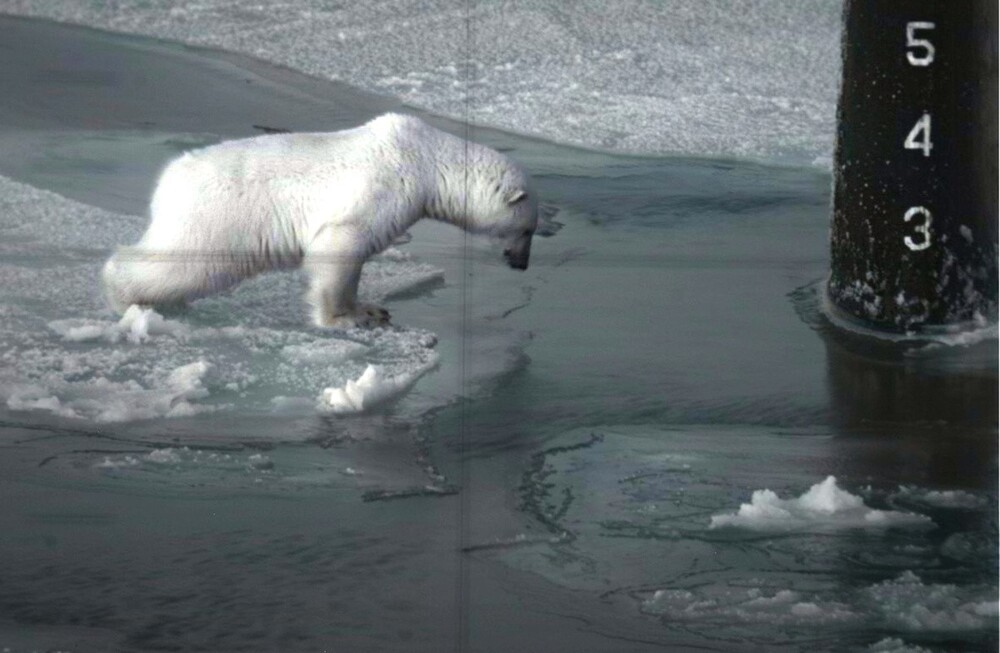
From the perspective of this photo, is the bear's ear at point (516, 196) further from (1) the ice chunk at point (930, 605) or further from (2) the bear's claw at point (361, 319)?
(1) the ice chunk at point (930, 605)

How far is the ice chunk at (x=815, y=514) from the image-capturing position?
297 centimetres

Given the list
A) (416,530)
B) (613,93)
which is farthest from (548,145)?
(416,530)

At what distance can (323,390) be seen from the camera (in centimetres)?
300

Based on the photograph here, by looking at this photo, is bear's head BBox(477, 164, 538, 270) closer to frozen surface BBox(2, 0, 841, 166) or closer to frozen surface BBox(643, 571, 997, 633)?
frozen surface BBox(2, 0, 841, 166)

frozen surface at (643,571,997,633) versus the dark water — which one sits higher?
the dark water

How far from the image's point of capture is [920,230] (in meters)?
3.00

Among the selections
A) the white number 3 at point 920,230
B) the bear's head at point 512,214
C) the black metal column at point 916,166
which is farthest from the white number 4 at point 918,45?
the bear's head at point 512,214

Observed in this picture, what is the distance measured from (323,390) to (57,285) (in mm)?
341

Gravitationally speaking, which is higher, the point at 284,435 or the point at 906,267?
the point at 906,267

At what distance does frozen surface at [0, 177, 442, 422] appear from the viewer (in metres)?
2.99

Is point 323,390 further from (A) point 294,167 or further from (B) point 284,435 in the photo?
(A) point 294,167

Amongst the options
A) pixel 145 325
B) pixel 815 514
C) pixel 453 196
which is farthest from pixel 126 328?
pixel 815 514

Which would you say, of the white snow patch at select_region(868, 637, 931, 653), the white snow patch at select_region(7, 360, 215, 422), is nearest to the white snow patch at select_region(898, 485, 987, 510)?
the white snow patch at select_region(868, 637, 931, 653)

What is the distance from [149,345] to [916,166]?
3.09ft
